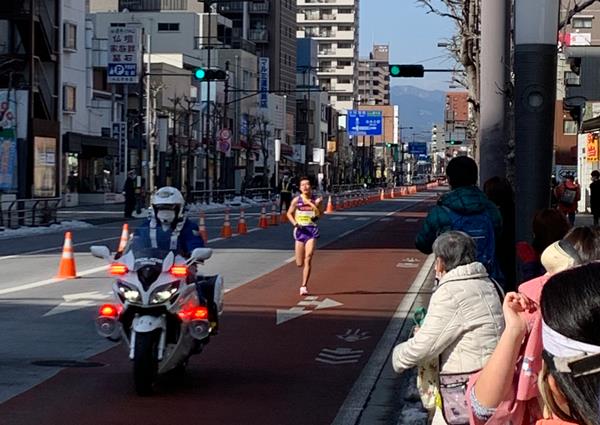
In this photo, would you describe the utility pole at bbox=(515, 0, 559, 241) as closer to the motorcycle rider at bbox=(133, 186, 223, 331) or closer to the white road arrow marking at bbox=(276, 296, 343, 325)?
the motorcycle rider at bbox=(133, 186, 223, 331)

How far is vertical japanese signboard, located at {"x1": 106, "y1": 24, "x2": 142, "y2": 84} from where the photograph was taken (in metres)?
60.6

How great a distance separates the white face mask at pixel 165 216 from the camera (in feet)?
35.2

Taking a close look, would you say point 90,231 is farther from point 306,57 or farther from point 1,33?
point 306,57

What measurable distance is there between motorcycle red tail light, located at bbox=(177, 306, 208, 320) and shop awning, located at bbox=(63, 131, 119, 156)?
56950mm

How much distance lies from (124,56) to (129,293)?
52.1 m

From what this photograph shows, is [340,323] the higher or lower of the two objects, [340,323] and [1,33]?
the lower

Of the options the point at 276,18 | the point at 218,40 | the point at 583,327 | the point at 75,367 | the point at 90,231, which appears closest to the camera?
the point at 583,327

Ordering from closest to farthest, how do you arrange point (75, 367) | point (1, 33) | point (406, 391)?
point (406, 391) < point (75, 367) < point (1, 33)

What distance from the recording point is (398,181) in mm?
177250

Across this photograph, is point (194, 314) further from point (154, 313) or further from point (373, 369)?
point (373, 369)

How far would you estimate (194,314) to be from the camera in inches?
403

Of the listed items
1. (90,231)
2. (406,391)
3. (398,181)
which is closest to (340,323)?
(406,391)

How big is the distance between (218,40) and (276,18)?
72.6 ft

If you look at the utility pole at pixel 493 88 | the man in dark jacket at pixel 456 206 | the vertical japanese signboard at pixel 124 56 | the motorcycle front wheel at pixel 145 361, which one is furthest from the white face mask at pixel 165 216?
the vertical japanese signboard at pixel 124 56
